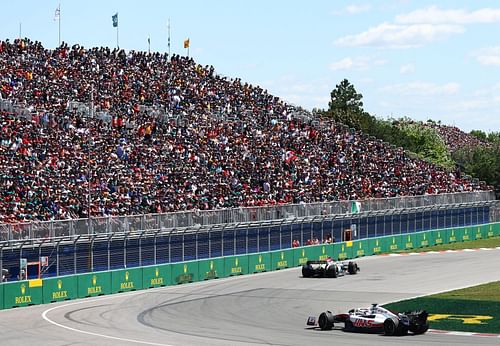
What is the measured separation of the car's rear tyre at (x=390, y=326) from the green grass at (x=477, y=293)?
32.5ft

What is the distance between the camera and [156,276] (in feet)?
154

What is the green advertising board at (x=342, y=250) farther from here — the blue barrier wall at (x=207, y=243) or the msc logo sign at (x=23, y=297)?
the msc logo sign at (x=23, y=297)

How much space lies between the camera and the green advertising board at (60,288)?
40.6m

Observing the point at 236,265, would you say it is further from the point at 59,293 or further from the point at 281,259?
the point at 59,293

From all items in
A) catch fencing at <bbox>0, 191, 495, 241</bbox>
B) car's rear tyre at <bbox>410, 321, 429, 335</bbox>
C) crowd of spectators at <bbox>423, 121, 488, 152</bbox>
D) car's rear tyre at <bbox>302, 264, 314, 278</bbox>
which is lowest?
car's rear tyre at <bbox>410, 321, 429, 335</bbox>

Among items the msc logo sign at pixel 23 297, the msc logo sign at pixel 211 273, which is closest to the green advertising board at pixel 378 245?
the msc logo sign at pixel 211 273

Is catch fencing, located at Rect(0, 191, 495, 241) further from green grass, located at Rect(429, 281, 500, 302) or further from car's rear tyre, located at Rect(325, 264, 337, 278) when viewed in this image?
green grass, located at Rect(429, 281, 500, 302)

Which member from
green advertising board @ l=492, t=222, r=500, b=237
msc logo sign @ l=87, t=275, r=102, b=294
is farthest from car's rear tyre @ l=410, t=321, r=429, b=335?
green advertising board @ l=492, t=222, r=500, b=237

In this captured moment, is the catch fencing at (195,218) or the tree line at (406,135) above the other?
the tree line at (406,135)

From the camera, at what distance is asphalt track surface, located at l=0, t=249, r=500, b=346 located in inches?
1196

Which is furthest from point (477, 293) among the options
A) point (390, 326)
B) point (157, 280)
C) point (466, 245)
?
point (466, 245)

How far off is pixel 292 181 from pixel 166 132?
882 cm

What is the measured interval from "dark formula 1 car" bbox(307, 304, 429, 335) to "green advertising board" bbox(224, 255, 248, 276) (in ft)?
61.9

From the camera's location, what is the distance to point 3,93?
5634 centimetres
